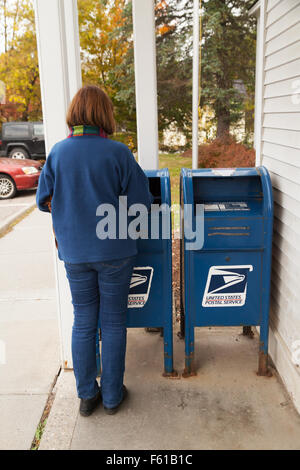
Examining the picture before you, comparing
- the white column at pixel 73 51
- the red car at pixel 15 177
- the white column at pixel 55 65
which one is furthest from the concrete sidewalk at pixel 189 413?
the red car at pixel 15 177

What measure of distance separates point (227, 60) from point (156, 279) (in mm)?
11355

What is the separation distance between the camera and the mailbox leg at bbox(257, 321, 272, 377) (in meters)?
3.06

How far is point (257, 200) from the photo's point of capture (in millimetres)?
3092

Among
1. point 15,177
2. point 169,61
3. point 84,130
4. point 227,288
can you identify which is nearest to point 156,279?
point 227,288

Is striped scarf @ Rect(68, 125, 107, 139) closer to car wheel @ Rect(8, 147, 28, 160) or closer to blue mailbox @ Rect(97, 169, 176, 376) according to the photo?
blue mailbox @ Rect(97, 169, 176, 376)

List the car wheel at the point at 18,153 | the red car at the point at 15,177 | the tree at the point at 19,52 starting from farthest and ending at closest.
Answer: the tree at the point at 19,52, the car wheel at the point at 18,153, the red car at the point at 15,177

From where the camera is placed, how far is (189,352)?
3.12 meters

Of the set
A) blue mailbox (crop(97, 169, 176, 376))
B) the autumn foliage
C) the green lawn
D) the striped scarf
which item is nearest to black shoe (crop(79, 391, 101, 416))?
blue mailbox (crop(97, 169, 176, 376))

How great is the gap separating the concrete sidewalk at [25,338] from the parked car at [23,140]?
795 cm

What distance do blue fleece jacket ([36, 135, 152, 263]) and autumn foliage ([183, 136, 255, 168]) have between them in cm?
898

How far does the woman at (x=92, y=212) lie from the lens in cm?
238

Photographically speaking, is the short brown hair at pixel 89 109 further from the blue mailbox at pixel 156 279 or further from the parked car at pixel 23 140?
the parked car at pixel 23 140

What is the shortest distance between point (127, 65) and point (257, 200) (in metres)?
10.8

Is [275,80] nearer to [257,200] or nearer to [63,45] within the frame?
[257,200]
